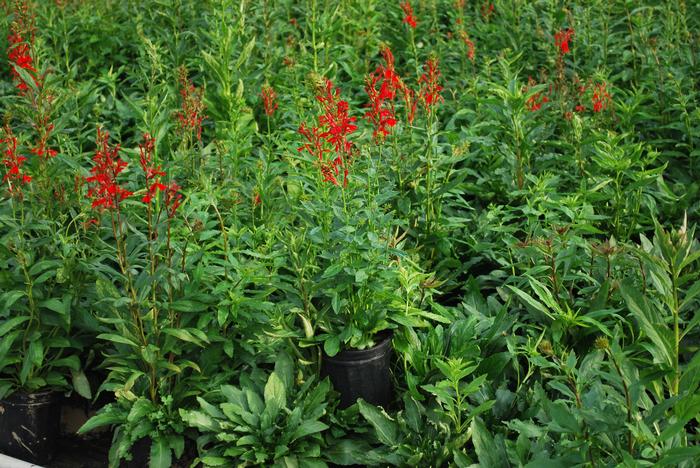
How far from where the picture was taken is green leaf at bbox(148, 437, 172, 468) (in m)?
3.65

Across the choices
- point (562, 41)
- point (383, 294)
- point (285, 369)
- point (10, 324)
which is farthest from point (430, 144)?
point (10, 324)

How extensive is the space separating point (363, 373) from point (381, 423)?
0.82 ft

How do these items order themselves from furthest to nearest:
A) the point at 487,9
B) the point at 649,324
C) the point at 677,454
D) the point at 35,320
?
the point at 487,9 < the point at 35,320 < the point at 649,324 < the point at 677,454

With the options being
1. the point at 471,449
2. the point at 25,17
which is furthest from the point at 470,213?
the point at 25,17

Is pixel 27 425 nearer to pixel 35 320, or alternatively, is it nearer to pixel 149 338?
pixel 35 320

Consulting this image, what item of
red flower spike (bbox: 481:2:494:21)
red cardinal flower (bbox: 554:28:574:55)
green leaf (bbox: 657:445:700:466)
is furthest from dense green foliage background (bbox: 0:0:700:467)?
red flower spike (bbox: 481:2:494:21)

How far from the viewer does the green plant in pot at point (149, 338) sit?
3633mm

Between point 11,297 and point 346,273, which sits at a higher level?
point 346,273

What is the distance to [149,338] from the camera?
12.5ft

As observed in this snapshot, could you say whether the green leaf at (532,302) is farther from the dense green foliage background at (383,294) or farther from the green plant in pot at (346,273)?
the green plant in pot at (346,273)

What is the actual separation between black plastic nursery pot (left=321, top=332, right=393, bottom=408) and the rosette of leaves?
3.0 inches

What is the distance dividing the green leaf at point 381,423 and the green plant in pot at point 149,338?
2.47ft

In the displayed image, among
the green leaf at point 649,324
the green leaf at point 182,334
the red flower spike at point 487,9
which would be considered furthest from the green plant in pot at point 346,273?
the red flower spike at point 487,9

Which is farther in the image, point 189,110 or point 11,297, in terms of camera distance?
point 189,110
